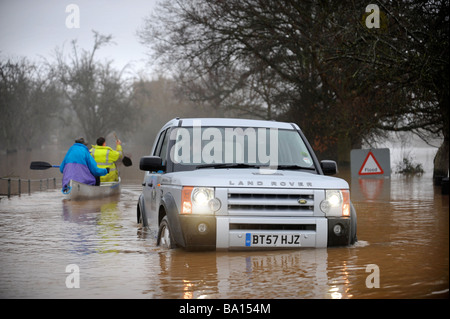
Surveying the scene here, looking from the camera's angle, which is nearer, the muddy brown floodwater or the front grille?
the muddy brown floodwater

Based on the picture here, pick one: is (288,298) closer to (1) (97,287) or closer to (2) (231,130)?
(1) (97,287)

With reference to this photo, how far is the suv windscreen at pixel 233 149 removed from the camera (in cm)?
970

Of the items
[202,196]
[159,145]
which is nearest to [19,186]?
[159,145]

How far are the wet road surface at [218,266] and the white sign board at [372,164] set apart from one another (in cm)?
999

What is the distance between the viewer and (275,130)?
1034 centimetres

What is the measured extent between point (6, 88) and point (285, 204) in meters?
58.0

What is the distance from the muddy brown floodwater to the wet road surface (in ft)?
0.03

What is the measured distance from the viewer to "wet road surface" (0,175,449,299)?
7035 mm

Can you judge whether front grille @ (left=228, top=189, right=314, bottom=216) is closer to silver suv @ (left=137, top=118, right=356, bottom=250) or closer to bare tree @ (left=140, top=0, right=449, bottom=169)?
silver suv @ (left=137, top=118, right=356, bottom=250)

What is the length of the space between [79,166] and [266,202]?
40.1 feet

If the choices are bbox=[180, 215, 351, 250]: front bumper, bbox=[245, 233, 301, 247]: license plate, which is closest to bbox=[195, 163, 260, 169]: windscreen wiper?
bbox=[180, 215, 351, 250]: front bumper

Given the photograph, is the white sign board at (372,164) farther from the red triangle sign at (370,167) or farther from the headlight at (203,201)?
the headlight at (203,201)

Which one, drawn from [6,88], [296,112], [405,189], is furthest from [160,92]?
[405,189]

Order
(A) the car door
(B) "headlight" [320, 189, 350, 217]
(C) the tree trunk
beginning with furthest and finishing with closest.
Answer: (C) the tree trunk < (A) the car door < (B) "headlight" [320, 189, 350, 217]
